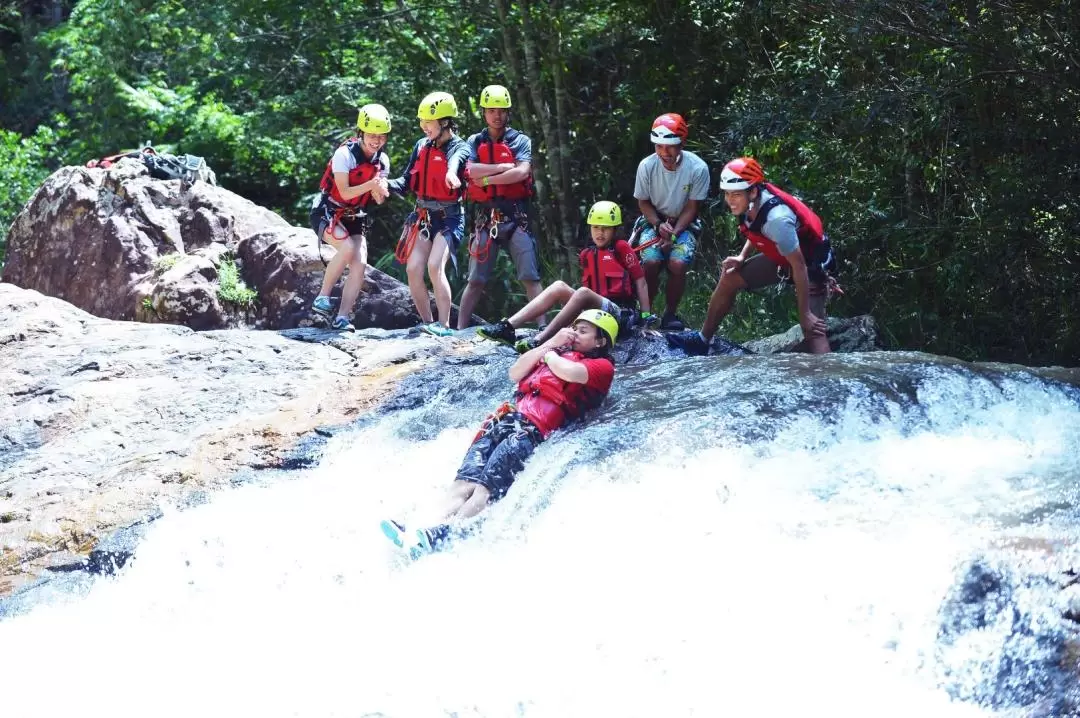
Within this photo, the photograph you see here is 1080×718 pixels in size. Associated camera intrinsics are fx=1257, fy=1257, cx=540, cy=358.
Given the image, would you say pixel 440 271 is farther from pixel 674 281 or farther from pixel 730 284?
pixel 730 284

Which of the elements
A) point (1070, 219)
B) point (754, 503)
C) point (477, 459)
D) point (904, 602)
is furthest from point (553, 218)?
point (904, 602)

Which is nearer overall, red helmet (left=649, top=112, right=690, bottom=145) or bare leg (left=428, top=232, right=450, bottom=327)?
red helmet (left=649, top=112, right=690, bottom=145)

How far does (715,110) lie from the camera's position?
11.8 m

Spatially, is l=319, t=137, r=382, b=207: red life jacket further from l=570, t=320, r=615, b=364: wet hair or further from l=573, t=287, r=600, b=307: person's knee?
l=570, t=320, r=615, b=364: wet hair

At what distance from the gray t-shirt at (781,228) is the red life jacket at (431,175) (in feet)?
7.70

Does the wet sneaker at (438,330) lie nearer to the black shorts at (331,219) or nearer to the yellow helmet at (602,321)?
the black shorts at (331,219)

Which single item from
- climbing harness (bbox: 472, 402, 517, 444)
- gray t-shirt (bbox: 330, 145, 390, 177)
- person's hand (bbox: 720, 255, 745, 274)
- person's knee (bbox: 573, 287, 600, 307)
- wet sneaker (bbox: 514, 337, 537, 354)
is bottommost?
climbing harness (bbox: 472, 402, 517, 444)

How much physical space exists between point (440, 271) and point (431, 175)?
2.22 ft

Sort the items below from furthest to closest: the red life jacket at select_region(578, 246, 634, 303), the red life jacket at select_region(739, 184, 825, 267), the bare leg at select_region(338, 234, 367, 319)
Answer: the bare leg at select_region(338, 234, 367, 319) → the red life jacket at select_region(578, 246, 634, 303) → the red life jacket at select_region(739, 184, 825, 267)

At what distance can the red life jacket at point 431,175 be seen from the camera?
8805 millimetres

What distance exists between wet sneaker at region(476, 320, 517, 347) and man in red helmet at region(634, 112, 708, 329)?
1.01 meters

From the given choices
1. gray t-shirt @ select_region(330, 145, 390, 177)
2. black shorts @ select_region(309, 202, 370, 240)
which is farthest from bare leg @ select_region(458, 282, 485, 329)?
gray t-shirt @ select_region(330, 145, 390, 177)

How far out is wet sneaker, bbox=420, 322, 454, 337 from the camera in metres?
9.06

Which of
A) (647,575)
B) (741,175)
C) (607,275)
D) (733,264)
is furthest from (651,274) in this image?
(647,575)
